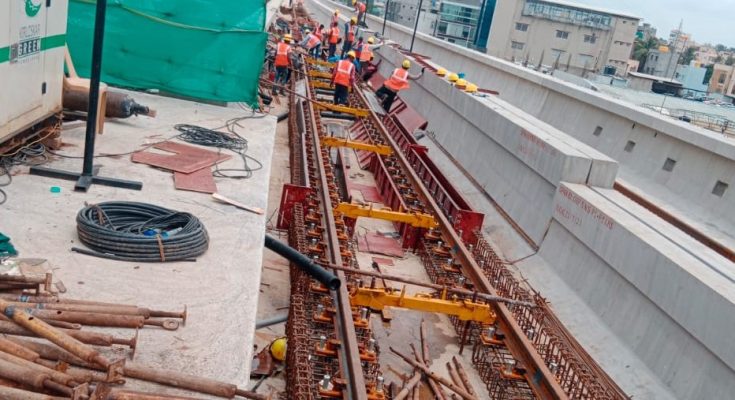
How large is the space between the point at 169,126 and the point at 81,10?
3.01 metres

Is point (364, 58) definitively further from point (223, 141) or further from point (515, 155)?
point (223, 141)

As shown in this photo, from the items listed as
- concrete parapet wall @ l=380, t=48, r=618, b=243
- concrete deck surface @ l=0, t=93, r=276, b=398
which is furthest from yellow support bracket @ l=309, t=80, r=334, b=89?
concrete deck surface @ l=0, t=93, r=276, b=398

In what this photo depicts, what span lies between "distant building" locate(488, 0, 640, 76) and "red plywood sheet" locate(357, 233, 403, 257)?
56990mm

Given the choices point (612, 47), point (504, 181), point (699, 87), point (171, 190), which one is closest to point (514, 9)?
point (612, 47)

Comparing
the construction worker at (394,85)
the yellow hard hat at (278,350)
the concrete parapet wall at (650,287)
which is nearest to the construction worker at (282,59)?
the construction worker at (394,85)

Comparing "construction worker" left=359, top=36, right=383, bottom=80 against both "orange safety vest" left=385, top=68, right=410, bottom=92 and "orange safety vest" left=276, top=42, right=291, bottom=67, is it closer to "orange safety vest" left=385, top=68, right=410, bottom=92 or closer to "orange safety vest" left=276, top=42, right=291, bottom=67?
"orange safety vest" left=276, top=42, right=291, bottom=67

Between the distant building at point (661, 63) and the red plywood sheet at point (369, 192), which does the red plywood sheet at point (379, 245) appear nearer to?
the red plywood sheet at point (369, 192)

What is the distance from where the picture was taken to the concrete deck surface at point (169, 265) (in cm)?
470

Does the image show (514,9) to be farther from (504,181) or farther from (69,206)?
(69,206)

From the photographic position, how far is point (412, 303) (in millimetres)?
7000

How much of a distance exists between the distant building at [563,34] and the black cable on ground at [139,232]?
2406 inches

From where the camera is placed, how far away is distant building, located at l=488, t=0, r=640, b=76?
64.6m

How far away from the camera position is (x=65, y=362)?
4031mm

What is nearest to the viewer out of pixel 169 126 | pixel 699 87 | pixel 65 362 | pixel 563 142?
pixel 65 362
